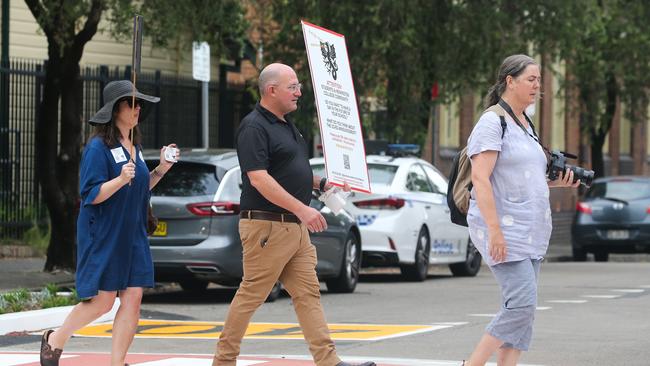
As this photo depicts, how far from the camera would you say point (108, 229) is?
8.59 meters

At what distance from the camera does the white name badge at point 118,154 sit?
864 cm

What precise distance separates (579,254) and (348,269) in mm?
12157

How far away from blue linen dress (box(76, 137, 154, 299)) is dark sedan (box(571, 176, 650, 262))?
1971 centimetres

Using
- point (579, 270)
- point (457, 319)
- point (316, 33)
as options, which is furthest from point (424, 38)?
point (316, 33)

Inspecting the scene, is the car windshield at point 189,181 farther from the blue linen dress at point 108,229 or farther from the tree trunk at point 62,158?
the blue linen dress at point 108,229

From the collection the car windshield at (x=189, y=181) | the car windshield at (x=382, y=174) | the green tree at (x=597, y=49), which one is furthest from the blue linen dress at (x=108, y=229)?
the green tree at (x=597, y=49)

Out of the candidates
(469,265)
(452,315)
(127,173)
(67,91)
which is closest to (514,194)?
(127,173)

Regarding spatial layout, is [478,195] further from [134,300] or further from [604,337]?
[604,337]

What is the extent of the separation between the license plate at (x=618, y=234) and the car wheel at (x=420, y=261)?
26.6ft

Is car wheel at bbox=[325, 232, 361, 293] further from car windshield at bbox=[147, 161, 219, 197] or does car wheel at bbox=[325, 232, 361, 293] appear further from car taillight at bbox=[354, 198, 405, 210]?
car windshield at bbox=[147, 161, 219, 197]

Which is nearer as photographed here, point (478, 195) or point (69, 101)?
point (478, 195)

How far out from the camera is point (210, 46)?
2005cm

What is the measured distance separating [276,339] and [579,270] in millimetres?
12574

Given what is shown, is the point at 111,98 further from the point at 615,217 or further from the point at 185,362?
the point at 615,217
